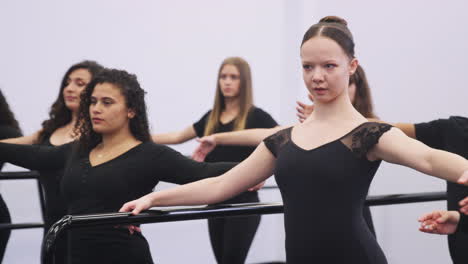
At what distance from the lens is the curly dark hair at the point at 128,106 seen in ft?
7.61

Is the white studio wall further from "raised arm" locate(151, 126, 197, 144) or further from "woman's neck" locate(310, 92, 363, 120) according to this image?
"woman's neck" locate(310, 92, 363, 120)

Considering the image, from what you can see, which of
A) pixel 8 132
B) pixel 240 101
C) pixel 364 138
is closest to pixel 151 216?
pixel 364 138

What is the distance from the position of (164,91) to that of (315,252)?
4.06 metres

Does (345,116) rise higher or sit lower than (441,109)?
higher

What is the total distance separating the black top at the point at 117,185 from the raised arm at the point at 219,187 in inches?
16.0

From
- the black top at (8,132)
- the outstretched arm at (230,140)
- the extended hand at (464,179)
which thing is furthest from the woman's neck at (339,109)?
the black top at (8,132)

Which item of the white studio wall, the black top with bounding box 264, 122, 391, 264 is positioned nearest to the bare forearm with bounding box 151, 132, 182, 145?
the white studio wall

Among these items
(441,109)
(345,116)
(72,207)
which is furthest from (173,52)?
(345,116)

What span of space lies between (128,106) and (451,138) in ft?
3.81

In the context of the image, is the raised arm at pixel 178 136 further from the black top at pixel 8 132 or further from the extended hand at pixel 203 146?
the extended hand at pixel 203 146

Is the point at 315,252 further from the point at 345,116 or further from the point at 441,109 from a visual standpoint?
the point at 441,109

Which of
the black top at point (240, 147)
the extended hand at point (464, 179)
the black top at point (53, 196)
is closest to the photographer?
the extended hand at point (464, 179)

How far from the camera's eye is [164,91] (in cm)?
542

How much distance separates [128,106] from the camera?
233 cm
